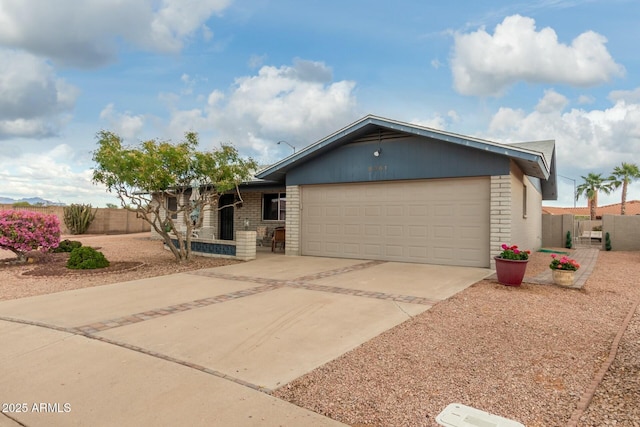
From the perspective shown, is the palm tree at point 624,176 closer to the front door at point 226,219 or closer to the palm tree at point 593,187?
the palm tree at point 593,187

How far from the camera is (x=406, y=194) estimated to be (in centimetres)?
1151

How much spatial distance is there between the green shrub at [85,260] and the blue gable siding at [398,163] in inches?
247

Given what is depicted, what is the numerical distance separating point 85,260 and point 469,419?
1059 centimetres

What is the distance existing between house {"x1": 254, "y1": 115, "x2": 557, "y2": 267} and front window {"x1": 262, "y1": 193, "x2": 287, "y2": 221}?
290 centimetres

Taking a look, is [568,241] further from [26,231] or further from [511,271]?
[26,231]

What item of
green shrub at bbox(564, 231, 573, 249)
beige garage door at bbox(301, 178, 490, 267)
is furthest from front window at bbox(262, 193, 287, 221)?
green shrub at bbox(564, 231, 573, 249)

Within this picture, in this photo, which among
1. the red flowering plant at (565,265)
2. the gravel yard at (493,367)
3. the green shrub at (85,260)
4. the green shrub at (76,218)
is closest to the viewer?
the gravel yard at (493,367)

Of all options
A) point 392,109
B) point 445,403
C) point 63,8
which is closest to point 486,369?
point 445,403

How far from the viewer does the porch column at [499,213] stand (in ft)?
32.2

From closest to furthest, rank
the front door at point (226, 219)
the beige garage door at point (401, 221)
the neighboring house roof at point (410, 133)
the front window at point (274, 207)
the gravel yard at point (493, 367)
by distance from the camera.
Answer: the gravel yard at point (493, 367) < the neighboring house roof at point (410, 133) < the beige garage door at point (401, 221) < the front window at point (274, 207) < the front door at point (226, 219)

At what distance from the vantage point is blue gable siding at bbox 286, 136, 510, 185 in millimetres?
10289

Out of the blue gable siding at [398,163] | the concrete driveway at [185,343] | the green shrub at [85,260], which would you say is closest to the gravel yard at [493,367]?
the concrete driveway at [185,343]

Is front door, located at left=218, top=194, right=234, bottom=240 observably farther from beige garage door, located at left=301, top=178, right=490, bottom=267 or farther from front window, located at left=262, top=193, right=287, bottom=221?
beige garage door, located at left=301, top=178, right=490, bottom=267

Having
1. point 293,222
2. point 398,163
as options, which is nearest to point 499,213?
point 398,163
